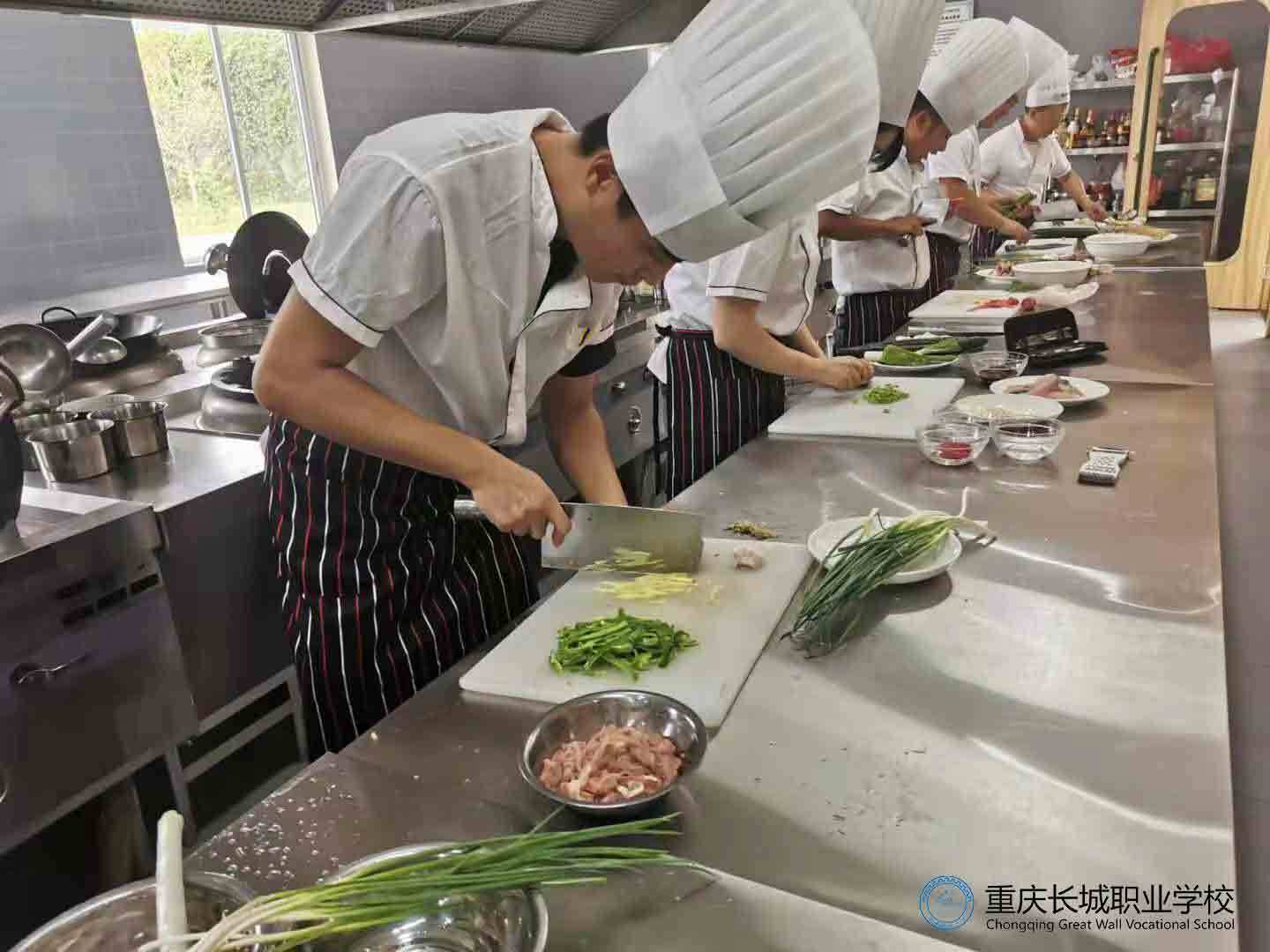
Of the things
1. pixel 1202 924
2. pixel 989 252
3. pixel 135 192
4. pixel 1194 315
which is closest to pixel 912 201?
pixel 1194 315

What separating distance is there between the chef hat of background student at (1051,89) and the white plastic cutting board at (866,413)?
133 inches

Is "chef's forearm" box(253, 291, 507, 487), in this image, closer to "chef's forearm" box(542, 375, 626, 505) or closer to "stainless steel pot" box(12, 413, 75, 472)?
"chef's forearm" box(542, 375, 626, 505)

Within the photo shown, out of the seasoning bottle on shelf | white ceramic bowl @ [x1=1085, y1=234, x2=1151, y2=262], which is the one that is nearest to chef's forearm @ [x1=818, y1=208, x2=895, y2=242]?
white ceramic bowl @ [x1=1085, y1=234, x2=1151, y2=262]

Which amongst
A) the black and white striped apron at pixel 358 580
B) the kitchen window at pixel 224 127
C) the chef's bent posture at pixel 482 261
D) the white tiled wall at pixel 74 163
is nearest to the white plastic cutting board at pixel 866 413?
the chef's bent posture at pixel 482 261

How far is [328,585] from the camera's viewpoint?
155 cm

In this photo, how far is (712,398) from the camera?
2719 mm

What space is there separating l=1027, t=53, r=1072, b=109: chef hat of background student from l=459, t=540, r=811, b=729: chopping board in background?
4.56 meters

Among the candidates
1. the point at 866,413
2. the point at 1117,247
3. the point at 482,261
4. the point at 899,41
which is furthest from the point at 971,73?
the point at 482,261

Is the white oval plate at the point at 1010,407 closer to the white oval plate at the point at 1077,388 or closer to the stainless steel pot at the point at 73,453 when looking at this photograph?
the white oval plate at the point at 1077,388

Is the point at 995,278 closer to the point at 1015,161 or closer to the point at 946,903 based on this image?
the point at 1015,161

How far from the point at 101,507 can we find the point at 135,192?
342 centimetres

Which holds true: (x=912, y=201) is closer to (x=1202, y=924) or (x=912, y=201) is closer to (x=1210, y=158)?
(x=1202, y=924)

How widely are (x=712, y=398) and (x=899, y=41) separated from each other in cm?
105

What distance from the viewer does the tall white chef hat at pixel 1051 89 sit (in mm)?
4922
